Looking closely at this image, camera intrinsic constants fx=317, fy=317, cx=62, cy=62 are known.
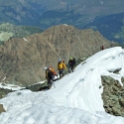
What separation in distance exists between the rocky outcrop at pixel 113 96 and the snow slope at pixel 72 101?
690 millimetres

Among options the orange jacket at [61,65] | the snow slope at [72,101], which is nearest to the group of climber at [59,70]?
the orange jacket at [61,65]

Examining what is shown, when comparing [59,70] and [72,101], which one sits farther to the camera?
[59,70]

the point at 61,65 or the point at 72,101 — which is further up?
the point at 61,65

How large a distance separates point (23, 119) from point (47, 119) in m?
1.93

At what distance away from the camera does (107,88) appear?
36375mm

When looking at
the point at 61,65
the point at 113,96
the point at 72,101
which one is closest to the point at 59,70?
the point at 61,65

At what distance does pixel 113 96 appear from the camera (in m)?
35.4

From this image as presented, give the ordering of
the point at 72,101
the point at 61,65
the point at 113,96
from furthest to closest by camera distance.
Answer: the point at 61,65 → the point at 113,96 → the point at 72,101

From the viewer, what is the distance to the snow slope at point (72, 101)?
20656 mm

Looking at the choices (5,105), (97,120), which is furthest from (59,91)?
(97,120)

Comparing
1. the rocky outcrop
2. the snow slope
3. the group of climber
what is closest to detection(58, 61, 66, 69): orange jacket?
the group of climber

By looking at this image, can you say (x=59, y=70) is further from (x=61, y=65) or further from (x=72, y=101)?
(x=72, y=101)

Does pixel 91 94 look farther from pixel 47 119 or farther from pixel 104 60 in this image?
pixel 47 119

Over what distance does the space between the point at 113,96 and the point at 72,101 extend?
23.3ft
